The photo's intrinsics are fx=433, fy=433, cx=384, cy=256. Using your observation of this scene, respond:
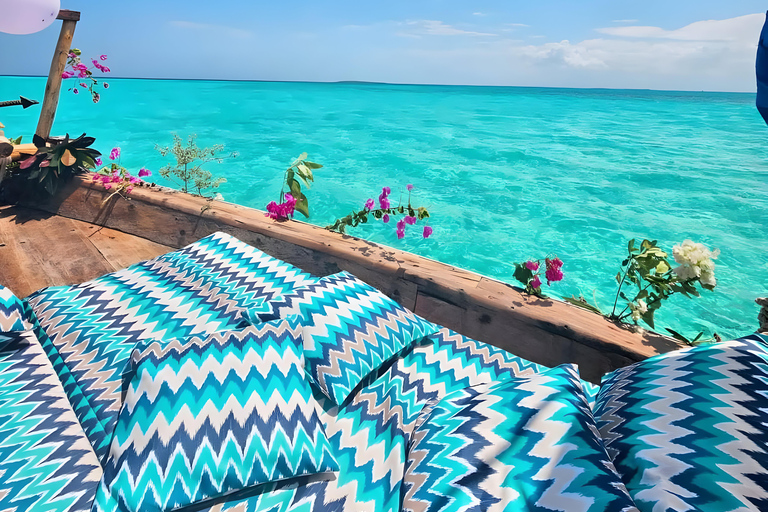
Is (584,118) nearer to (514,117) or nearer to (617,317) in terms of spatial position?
(514,117)

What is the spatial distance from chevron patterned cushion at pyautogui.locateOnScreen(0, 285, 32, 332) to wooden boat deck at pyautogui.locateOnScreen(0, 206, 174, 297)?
0.73 metres

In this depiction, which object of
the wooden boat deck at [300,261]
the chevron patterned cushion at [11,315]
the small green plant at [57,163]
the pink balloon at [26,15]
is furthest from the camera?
the small green plant at [57,163]

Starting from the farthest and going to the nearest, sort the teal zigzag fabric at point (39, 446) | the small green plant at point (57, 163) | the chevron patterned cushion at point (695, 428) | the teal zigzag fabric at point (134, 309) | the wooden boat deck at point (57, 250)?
1. the small green plant at point (57, 163)
2. the wooden boat deck at point (57, 250)
3. the teal zigzag fabric at point (134, 309)
4. the teal zigzag fabric at point (39, 446)
5. the chevron patterned cushion at point (695, 428)

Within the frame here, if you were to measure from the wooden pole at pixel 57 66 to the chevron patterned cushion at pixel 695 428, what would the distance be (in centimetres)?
406

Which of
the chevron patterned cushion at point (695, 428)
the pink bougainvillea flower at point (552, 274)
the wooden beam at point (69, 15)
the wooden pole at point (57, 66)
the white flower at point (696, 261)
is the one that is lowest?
the chevron patterned cushion at point (695, 428)

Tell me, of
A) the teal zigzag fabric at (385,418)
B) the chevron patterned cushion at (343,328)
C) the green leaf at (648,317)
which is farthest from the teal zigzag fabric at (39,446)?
the green leaf at (648,317)

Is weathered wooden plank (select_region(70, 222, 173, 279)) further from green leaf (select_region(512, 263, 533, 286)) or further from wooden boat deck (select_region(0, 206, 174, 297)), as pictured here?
green leaf (select_region(512, 263, 533, 286))

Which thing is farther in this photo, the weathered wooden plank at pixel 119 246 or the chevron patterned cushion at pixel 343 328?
the weathered wooden plank at pixel 119 246

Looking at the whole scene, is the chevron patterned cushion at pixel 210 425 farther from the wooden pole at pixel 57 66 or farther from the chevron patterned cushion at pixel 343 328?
the wooden pole at pixel 57 66

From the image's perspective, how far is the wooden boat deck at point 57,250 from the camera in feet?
7.35

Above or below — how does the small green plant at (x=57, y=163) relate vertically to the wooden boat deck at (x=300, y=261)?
above

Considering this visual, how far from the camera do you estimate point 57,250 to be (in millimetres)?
2465

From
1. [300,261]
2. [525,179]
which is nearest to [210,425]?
[300,261]

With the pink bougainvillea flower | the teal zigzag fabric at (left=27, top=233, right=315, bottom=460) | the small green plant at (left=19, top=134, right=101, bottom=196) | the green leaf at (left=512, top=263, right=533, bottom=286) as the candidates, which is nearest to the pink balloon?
the small green plant at (left=19, top=134, right=101, bottom=196)
